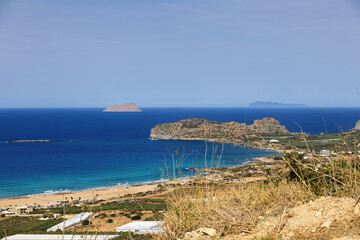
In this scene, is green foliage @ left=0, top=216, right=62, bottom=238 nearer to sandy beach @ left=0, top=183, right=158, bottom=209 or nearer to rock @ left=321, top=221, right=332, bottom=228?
sandy beach @ left=0, top=183, right=158, bottom=209

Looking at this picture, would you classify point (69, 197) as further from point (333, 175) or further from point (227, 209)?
point (333, 175)

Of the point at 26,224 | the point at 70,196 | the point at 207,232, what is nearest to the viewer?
the point at 207,232

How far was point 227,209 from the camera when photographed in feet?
12.2

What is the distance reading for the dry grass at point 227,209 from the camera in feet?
11.5

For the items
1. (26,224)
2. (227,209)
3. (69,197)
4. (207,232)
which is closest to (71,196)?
(69,197)

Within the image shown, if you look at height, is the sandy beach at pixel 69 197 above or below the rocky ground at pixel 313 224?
below

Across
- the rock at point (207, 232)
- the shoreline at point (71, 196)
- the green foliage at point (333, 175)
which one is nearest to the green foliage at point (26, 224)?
the shoreline at point (71, 196)

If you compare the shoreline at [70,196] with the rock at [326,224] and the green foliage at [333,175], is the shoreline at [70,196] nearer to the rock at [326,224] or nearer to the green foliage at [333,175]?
the green foliage at [333,175]

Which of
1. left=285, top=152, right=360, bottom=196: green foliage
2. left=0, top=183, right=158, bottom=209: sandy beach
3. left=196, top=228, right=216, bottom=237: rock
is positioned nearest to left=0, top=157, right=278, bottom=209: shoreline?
left=0, top=183, right=158, bottom=209: sandy beach

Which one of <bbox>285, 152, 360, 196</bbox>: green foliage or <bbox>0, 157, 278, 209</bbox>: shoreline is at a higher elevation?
<bbox>285, 152, 360, 196</bbox>: green foliage

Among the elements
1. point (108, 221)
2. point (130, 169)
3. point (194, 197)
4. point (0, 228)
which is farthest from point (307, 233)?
point (130, 169)

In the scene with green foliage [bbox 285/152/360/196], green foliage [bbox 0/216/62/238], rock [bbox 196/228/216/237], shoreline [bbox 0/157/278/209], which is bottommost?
shoreline [bbox 0/157/278/209]

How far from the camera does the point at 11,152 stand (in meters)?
71.2

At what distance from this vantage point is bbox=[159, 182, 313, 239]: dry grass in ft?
11.5
